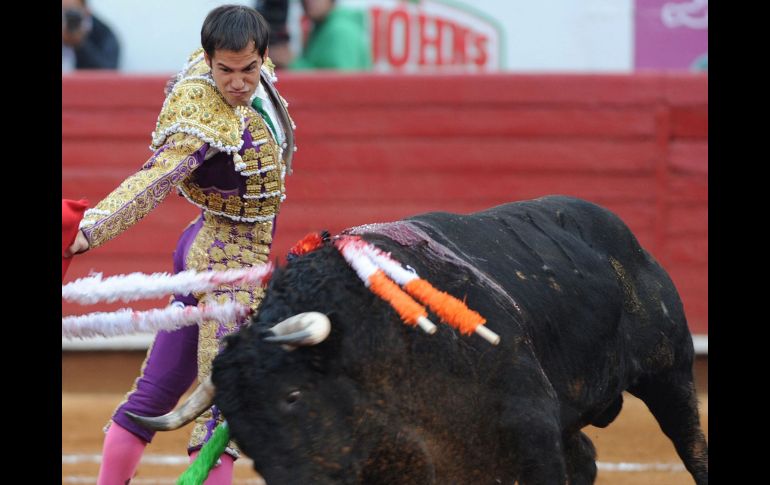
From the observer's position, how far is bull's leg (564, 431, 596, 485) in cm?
336

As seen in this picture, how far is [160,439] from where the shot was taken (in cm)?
508

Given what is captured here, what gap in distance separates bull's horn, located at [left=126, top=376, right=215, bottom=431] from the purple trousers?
1.72 feet

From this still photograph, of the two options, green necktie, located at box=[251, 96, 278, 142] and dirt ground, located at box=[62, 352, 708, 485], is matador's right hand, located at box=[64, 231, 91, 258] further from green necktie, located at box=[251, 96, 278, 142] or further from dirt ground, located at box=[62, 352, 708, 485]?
dirt ground, located at box=[62, 352, 708, 485]

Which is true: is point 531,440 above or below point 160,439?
above

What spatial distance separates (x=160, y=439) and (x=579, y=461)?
2259 mm

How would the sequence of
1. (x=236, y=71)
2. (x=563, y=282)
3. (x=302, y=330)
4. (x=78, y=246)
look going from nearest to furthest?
(x=302, y=330)
(x=78, y=246)
(x=236, y=71)
(x=563, y=282)

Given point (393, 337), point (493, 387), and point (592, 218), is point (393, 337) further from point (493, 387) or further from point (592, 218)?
point (592, 218)

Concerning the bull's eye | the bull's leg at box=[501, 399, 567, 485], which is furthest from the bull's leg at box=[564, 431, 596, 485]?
the bull's eye

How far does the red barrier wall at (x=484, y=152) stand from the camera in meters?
6.00

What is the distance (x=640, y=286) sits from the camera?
3357mm

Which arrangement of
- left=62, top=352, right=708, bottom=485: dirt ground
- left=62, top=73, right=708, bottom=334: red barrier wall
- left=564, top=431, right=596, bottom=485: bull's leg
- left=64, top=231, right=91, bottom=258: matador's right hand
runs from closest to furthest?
left=64, top=231, right=91, bottom=258: matador's right hand
left=564, top=431, right=596, bottom=485: bull's leg
left=62, top=352, right=708, bottom=485: dirt ground
left=62, top=73, right=708, bottom=334: red barrier wall

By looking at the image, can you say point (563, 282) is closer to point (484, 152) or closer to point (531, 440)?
point (531, 440)

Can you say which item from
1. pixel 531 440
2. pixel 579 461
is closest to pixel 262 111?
pixel 531 440
